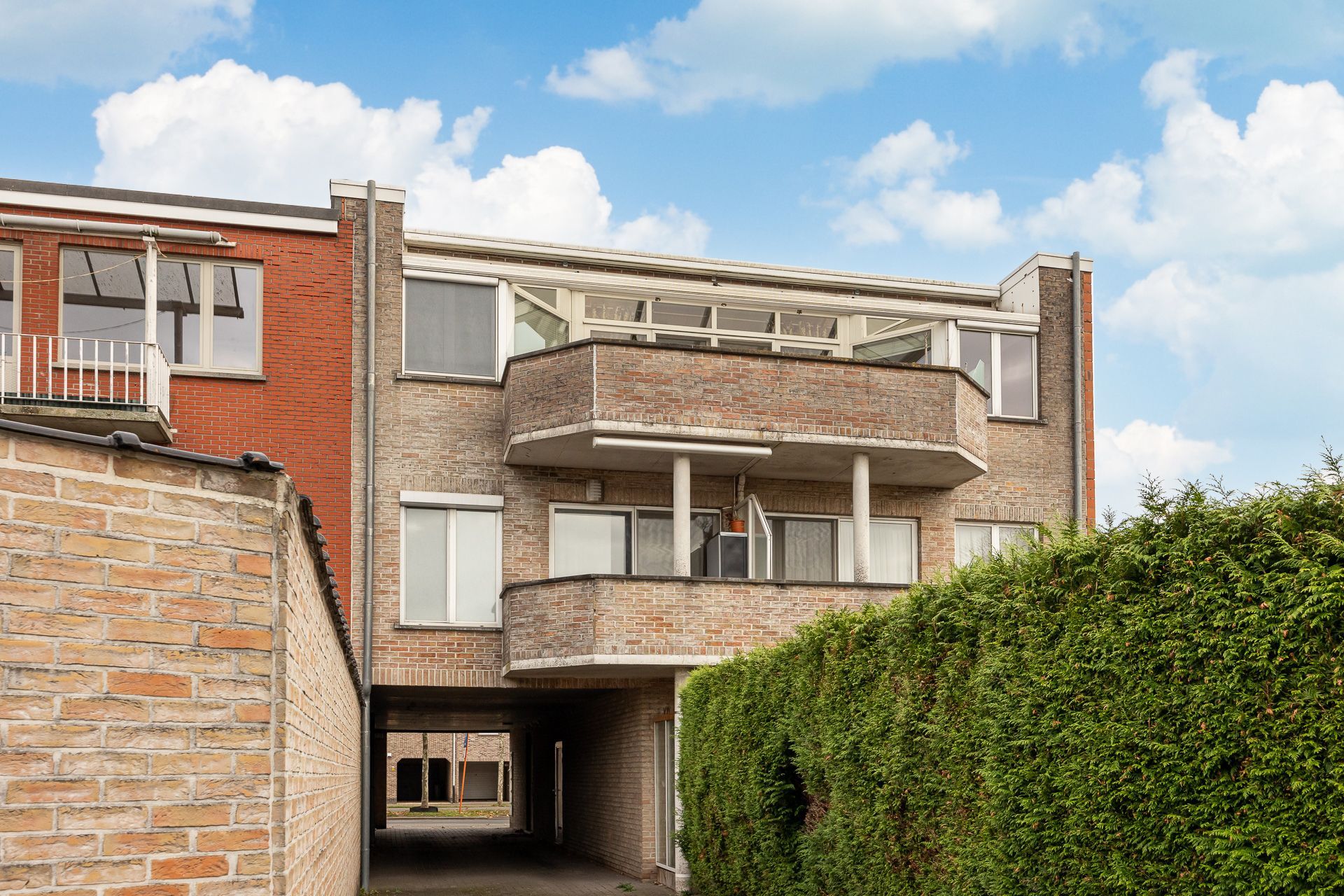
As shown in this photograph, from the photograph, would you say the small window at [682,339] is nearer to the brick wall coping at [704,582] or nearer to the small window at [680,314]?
the small window at [680,314]

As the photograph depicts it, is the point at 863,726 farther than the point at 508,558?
No

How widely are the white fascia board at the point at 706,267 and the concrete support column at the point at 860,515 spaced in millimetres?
3858

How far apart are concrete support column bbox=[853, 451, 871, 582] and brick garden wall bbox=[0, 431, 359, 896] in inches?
563

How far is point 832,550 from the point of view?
20062 millimetres

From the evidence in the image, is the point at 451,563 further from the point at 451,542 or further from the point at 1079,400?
the point at 1079,400

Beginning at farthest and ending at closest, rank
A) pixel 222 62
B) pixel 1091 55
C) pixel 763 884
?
pixel 222 62 → pixel 1091 55 → pixel 763 884

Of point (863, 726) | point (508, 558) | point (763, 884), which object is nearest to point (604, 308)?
point (508, 558)

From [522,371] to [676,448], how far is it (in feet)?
7.93

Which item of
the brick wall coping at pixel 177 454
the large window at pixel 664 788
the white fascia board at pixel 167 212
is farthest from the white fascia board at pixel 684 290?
the brick wall coping at pixel 177 454

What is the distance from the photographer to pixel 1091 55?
45.6 ft

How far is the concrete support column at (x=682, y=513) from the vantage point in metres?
17.8

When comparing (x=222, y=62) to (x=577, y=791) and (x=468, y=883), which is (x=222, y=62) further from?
(x=577, y=791)

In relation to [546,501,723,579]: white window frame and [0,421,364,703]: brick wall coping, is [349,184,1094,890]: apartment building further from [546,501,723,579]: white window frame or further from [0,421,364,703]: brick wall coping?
[0,421,364,703]: brick wall coping

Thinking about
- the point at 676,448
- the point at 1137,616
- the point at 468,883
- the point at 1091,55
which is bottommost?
the point at 468,883
